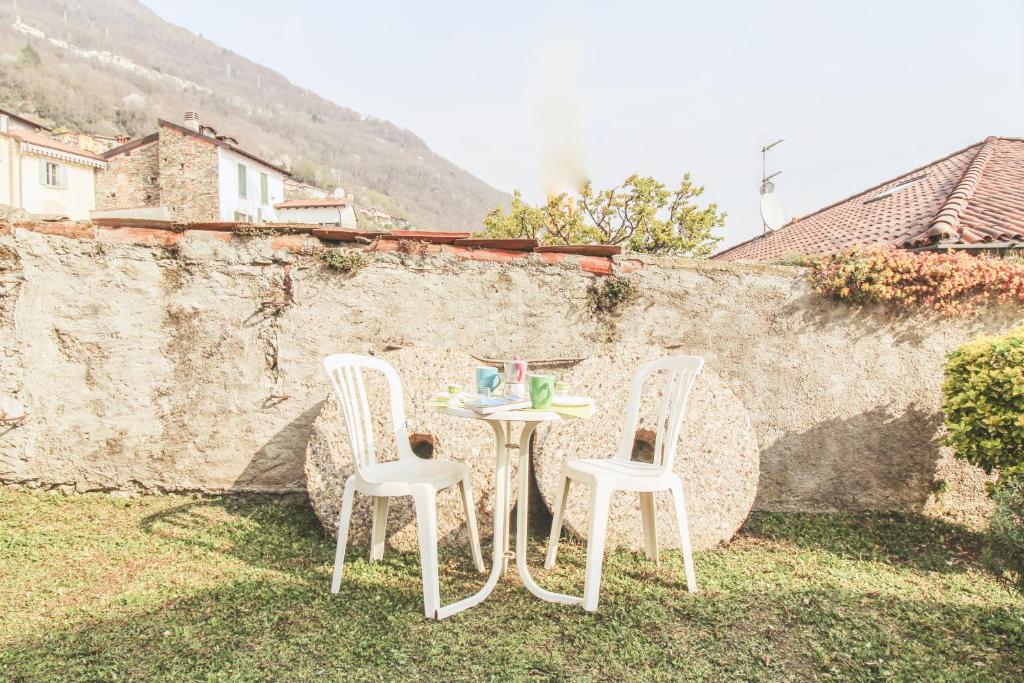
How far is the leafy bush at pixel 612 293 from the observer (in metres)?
3.83

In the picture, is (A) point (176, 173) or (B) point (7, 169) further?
(A) point (176, 173)

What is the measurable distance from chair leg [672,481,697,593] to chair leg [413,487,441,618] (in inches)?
41.6

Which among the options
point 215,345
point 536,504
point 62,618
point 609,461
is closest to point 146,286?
point 215,345

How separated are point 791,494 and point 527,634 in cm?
231

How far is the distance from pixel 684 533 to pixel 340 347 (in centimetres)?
232

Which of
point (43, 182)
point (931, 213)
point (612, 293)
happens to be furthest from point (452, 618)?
point (43, 182)

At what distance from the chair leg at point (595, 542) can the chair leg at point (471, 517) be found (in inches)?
24.1

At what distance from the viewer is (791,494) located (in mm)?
3809

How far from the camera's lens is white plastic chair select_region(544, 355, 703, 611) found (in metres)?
2.45

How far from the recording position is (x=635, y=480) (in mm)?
2496

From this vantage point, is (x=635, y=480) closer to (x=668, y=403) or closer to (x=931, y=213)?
(x=668, y=403)

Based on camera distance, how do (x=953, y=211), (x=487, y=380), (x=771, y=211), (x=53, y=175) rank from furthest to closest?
(x=53, y=175), (x=771, y=211), (x=953, y=211), (x=487, y=380)

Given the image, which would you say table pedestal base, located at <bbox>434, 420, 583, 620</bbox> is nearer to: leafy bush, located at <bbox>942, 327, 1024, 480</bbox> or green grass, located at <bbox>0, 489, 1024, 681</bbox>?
green grass, located at <bbox>0, 489, 1024, 681</bbox>

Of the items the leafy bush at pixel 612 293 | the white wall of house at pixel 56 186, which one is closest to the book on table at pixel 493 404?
the leafy bush at pixel 612 293
